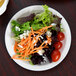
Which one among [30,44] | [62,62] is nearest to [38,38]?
[30,44]

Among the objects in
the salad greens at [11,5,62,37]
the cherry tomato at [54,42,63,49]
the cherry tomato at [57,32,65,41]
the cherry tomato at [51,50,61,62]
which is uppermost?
the salad greens at [11,5,62,37]

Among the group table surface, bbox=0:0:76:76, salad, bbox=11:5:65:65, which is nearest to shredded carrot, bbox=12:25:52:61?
salad, bbox=11:5:65:65

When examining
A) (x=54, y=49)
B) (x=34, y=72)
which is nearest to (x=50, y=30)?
(x=54, y=49)

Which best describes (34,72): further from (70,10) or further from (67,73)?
(70,10)

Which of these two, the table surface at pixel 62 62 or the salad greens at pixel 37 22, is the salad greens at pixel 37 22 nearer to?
the salad greens at pixel 37 22

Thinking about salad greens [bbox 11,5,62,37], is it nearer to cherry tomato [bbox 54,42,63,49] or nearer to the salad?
the salad

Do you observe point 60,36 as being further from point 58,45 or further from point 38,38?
point 38,38
